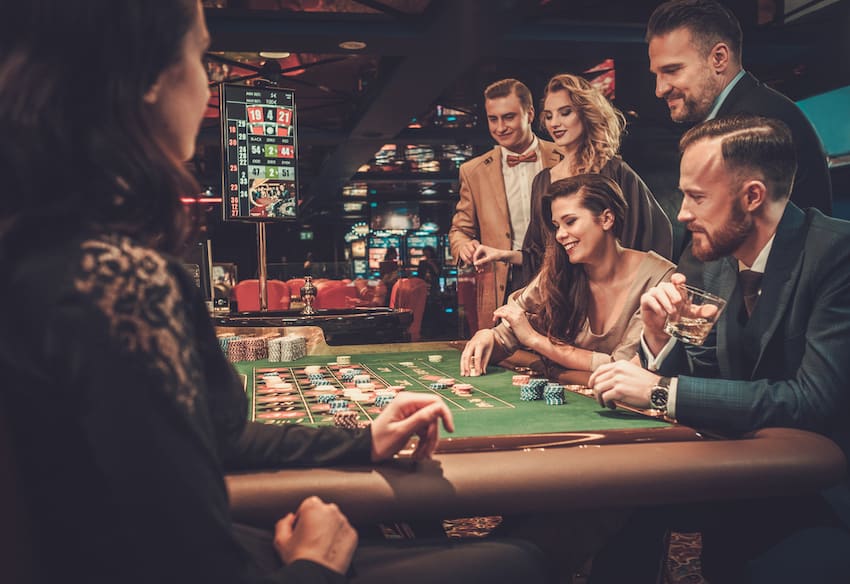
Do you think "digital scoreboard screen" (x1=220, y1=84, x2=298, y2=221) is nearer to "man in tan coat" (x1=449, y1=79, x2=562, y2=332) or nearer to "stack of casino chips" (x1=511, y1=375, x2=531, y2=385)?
"man in tan coat" (x1=449, y1=79, x2=562, y2=332)

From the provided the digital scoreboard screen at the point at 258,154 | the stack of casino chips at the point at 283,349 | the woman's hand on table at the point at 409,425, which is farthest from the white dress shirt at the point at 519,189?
the woman's hand on table at the point at 409,425

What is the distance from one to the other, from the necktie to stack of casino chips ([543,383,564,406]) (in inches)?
22.2

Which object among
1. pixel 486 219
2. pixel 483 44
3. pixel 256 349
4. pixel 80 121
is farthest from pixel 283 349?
pixel 483 44

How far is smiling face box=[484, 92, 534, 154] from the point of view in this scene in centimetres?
387

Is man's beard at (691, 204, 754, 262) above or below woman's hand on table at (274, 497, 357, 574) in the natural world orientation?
above

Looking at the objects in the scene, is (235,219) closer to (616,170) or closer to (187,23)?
(616,170)

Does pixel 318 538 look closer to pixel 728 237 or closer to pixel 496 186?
pixel 728 237

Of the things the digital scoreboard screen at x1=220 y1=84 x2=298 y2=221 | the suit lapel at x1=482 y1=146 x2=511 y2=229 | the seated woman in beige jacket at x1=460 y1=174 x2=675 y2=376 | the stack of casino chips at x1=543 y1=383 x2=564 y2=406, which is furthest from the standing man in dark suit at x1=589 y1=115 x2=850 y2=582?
the digital scoreboard screen at x1=220 y1=84 x2=298 y2=221

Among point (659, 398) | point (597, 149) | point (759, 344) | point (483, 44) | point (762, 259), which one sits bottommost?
point (659, 398)

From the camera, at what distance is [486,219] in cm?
417

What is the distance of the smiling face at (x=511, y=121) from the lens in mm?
3873

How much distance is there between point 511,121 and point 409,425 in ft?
9.34

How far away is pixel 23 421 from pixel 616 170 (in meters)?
2.92

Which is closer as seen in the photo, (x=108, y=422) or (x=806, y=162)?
(x=108, y=422)
